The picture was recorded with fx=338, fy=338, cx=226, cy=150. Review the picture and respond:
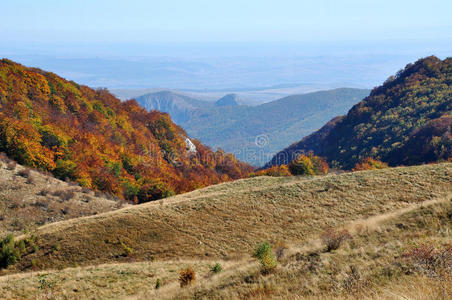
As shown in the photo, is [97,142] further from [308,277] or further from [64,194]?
[308,277]

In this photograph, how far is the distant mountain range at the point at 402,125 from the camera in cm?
6078

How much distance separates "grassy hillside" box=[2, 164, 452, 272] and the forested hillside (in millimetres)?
20523

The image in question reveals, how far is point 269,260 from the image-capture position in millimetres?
10906

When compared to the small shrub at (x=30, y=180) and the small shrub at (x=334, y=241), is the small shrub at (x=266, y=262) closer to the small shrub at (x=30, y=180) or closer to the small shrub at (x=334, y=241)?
the small shrub at (x=334, y=241)

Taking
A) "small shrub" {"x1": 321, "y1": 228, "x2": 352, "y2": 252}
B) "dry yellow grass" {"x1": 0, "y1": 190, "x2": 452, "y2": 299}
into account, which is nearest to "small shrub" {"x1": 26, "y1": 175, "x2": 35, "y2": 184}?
"dry yellow grass" {"x1": 0, "y1": 190, "x2": 452, "y2": 299}

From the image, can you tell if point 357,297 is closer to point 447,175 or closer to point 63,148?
point 447,175

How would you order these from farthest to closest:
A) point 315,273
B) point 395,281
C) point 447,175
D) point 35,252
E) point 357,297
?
point 447,175 → point 35,252 → point 315,273 → point 395,281 → point 357,297

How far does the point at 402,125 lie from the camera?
79688 millimetres

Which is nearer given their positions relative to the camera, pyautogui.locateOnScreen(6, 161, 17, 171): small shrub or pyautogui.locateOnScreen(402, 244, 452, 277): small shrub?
pyautogui.locateOnScreen(402, 244, 452, 277): small shrub

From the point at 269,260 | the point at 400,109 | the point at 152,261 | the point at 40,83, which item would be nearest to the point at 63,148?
the point at 40,83

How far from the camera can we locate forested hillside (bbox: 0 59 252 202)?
145 ft

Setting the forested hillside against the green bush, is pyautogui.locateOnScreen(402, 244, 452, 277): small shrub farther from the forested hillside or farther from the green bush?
the forested hillside

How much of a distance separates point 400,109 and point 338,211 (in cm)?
7803

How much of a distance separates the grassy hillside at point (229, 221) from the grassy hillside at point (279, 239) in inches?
2.7
